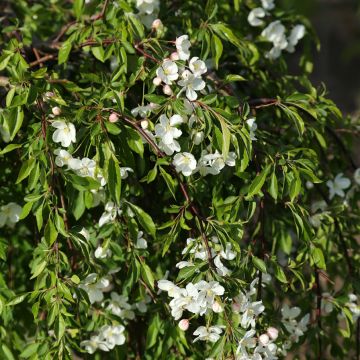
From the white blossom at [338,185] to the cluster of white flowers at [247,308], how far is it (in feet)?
1.78

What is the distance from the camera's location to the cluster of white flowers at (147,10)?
1791 mm

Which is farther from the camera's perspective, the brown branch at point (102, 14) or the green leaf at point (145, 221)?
the brown branch at point (102, 14)

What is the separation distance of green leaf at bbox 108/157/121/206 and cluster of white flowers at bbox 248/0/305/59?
2.86 feet

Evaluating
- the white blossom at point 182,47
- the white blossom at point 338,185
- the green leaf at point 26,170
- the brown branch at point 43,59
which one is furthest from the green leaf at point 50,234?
the white blossom at point 338,185

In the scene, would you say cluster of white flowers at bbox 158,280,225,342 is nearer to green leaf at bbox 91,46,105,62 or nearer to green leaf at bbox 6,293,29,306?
green leaf at bbox 6,293,29,306

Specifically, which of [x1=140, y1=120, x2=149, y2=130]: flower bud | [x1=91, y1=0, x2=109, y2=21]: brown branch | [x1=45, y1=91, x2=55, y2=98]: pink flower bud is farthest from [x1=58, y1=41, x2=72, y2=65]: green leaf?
[x1=140, y1=120, x2=149, y2=130]: flower bud

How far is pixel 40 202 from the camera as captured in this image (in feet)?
4.56

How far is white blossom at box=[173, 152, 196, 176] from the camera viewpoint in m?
1.43

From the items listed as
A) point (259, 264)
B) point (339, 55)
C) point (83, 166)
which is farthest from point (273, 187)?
point (339, 55)

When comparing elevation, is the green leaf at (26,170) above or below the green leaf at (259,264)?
above

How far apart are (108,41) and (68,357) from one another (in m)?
0.71

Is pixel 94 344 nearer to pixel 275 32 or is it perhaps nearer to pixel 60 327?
pixel 60 327

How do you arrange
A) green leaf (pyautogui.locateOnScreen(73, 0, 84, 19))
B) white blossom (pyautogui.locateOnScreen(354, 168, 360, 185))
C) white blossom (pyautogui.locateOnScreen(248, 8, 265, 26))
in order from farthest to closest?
1. white blossom (pyautogui.locateOnScreen(248, 8, 265, 26))
2. white blossom (pyautogui.locateOnScreen(354, 168, 360, 185))
3. green leaf (pyautogui.locateOnScreen(73, 0, 84, 19))

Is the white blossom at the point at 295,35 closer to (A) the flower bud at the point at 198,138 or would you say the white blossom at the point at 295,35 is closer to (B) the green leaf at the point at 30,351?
(A) the flower bud at the point at 198,138
